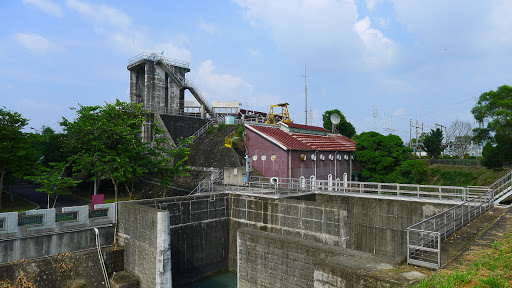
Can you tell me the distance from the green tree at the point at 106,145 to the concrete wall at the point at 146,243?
20.7 ft

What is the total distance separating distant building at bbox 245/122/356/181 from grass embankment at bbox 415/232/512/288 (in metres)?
18.9

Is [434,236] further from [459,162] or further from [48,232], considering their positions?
[459,162]

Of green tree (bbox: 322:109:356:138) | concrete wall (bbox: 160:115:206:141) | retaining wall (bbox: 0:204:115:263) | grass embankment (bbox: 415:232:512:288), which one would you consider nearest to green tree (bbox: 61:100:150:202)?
retaining wall (bbox: 0:204:115:263)

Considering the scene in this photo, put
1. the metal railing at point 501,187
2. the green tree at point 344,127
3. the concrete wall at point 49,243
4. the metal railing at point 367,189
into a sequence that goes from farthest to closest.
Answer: the green tree at point 344,127 → the metal railing at point 367,189 → the metal railing at point 501,187 → the concrete wall at point 49,243

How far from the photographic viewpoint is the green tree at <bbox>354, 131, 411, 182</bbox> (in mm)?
34906

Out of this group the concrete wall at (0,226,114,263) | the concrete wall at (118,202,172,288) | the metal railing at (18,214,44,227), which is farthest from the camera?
the metal railing at (18,214,44,227)

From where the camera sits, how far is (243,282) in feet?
45.0

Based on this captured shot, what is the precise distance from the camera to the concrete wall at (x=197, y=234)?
1811 cm

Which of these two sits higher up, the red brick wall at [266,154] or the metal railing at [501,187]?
the red brick wall at [266,154]

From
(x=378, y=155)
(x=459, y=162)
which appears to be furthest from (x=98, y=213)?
(x=459, y=162)

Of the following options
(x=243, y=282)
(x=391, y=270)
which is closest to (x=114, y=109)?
(x=243, y=282)

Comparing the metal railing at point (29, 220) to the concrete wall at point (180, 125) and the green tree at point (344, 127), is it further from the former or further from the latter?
the green tree at point (344, 127)

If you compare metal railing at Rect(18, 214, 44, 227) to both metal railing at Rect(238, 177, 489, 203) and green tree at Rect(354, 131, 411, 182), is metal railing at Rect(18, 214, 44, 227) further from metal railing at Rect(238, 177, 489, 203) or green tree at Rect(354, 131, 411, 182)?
green tree at Rect(354, 131, 411, 182)

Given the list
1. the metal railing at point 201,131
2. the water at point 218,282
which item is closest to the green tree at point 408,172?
the metal railing at point 201,131
